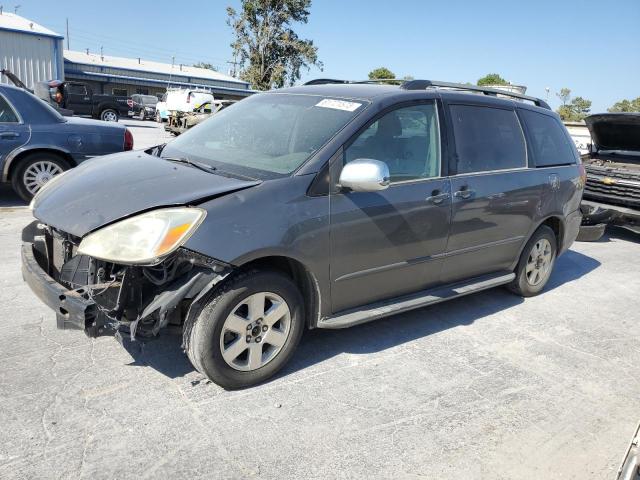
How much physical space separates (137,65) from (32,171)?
54.5m

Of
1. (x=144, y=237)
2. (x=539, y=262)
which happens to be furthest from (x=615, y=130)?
(x=144, y=237)

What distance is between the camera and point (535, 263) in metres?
5.30

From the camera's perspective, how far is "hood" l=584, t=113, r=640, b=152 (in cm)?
820

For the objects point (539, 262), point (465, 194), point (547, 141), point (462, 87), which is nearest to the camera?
point (465, 194)

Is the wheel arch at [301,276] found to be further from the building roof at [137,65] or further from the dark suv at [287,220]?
the building roof at [137,65]

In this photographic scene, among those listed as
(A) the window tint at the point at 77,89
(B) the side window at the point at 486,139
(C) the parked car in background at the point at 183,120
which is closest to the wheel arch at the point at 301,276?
(B) the side window at the point at 486,139

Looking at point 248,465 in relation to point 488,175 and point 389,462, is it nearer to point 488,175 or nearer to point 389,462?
point 389,462

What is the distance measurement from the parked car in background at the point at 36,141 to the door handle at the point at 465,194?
5.19 metres

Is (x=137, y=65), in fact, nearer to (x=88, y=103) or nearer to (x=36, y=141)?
(x=88, y=103)

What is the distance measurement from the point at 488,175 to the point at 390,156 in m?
1.09

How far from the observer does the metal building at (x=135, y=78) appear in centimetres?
4603

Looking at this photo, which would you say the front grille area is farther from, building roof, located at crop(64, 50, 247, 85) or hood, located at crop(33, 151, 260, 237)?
building roof, located at crop(64, 50, 247, 85)

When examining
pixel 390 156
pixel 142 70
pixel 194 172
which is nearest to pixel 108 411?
pixel 194 172

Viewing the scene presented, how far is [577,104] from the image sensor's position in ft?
179
